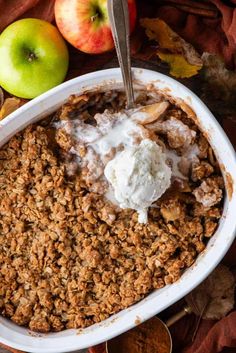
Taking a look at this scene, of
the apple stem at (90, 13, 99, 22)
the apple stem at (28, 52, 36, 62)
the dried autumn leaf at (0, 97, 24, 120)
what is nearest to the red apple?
the apple stem at (90, 13, 99, 22)

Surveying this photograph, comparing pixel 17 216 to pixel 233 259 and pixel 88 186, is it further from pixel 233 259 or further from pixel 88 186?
pixel 233 259

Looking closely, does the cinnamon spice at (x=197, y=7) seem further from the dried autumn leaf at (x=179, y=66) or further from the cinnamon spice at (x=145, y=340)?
the cinnamon spice at (x=145, y=340)

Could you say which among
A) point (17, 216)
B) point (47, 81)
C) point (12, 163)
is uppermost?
point (47, 81)

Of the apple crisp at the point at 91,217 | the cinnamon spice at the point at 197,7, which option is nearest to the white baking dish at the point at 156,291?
the apple crisp at the point at 91,217

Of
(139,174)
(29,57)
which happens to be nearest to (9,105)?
(29,57)

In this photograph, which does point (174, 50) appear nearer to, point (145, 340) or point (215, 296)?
point (215, 296)

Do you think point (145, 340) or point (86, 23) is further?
point (145, 340)

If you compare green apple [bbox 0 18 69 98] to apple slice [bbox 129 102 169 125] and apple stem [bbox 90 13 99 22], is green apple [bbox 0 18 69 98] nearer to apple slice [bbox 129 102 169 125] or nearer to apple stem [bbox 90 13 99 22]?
apple stem [bbox 90 13 99 22]

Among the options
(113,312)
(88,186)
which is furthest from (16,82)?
(113,312)
